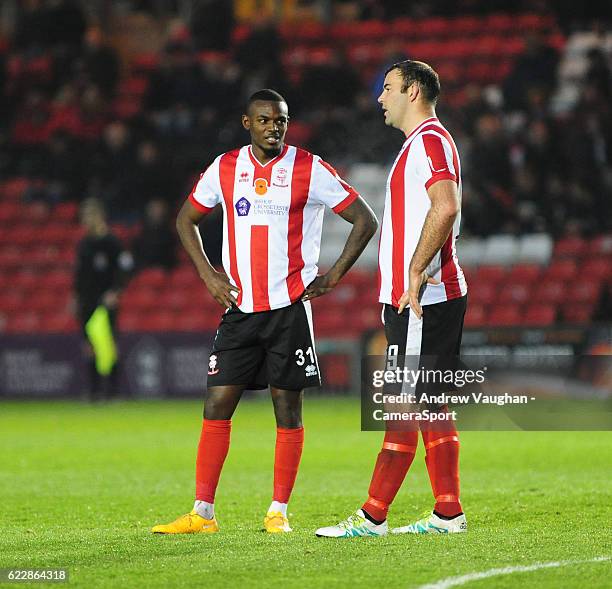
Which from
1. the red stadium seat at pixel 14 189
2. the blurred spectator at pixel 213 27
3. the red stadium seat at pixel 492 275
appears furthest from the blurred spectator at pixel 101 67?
the red stadium seat at pixel 492 275

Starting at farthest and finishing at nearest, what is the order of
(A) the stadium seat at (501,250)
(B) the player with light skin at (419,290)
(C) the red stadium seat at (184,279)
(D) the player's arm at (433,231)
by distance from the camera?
(C) the red stadium seat at (184,279), (A) the stadium seat at (501,250), (B) the player with light skin at (419,290), (D) the player's arm at (433,231)

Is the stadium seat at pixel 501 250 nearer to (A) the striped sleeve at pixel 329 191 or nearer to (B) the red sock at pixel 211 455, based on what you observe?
(A) the striped sleeve at pixel 329 191

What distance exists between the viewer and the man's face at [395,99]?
5.64 metres

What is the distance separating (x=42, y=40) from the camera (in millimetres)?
21734

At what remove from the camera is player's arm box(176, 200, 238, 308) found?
5.90 m

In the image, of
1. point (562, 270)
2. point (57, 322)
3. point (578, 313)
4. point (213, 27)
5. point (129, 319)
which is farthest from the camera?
point (213, 27)

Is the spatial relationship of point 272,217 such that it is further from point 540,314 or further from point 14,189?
point 14,189

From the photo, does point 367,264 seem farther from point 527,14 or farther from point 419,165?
point 419,165

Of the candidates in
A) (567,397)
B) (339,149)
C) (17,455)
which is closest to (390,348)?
(17,455)

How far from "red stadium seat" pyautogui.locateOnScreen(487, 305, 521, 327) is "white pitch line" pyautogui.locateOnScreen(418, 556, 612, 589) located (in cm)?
1060

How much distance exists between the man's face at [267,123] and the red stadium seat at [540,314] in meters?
9.63

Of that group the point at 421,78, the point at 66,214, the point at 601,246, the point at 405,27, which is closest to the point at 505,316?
the point at 601,246

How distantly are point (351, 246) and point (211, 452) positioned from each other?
3.68ft

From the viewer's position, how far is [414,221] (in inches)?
218
